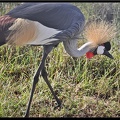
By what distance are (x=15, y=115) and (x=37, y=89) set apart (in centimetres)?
44

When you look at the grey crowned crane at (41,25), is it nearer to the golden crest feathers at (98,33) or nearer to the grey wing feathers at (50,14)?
the grey wing feathers at (50,14)

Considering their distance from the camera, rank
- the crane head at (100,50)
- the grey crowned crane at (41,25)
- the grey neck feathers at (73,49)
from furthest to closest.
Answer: the crane head at (100,50) → the grey neck feathers at (73,49) → the grey crowned crane at (41,25)

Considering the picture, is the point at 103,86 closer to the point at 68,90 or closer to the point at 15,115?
the point at 68,90

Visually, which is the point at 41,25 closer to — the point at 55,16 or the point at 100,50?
the point at 55,16

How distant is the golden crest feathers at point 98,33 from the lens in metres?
3.24

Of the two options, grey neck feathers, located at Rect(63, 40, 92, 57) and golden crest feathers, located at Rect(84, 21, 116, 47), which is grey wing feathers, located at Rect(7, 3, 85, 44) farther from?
golden crest feathers, located at Rect(84, 21, 116, 47)

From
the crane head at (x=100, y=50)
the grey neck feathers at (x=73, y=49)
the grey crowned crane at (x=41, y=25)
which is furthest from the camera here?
the crane head at (x=100, y=50)

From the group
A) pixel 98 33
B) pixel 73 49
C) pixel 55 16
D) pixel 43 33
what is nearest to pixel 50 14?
pixel 55 16

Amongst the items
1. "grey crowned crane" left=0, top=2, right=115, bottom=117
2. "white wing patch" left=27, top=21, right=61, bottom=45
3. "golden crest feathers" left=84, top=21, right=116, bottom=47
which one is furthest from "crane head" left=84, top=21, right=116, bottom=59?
"white wing patch" left=27, top=21, right=61, bottom=45

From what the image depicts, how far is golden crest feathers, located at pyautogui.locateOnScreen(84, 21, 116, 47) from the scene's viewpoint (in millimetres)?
3244

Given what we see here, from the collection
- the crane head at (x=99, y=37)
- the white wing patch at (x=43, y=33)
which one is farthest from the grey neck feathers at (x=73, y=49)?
the white wing patch at (x=43, y=33)

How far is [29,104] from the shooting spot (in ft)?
9.94

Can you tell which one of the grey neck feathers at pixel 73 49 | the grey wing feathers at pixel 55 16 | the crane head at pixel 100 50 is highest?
the grey wing feathers at pixel 55 16

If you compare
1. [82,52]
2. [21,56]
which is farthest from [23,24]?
[21,56]
